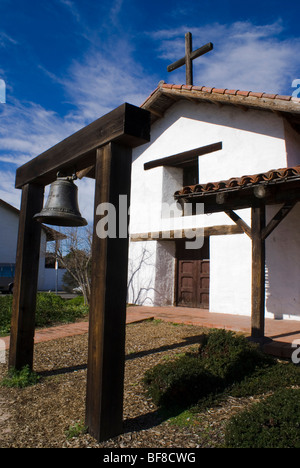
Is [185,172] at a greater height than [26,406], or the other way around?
[185,172]

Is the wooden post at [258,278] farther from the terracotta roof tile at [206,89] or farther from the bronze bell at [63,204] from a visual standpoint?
the terracotta roof tile at [206,89]

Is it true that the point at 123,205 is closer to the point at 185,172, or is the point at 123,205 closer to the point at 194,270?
the point at 194,270

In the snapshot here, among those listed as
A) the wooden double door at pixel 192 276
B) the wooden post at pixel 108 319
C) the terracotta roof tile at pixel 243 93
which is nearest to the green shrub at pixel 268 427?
the wooden post at pixel 108 319

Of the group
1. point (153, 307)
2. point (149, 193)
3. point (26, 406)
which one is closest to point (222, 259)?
point (153, 307)

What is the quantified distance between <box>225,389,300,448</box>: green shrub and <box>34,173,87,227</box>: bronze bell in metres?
2.16

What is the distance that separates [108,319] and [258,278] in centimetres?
338

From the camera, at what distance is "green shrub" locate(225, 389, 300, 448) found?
87.4 inches

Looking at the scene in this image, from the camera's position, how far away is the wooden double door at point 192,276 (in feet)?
31.6

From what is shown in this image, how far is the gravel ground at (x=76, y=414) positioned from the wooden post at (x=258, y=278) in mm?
1277

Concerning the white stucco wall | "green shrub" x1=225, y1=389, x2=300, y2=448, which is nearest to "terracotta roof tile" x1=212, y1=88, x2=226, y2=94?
"green shrub" x1=225, y1=389, x2=300, y2=448

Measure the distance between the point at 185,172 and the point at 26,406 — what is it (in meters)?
8.73

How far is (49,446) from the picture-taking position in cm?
234

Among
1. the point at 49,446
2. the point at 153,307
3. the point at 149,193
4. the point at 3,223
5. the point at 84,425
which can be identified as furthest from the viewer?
the point at 3,223

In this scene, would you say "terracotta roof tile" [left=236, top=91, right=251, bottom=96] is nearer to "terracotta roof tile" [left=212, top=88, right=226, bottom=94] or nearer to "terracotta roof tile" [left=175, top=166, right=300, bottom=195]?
"terracotta roof tile" [left=212, top=88, right=226, bottom=94]
